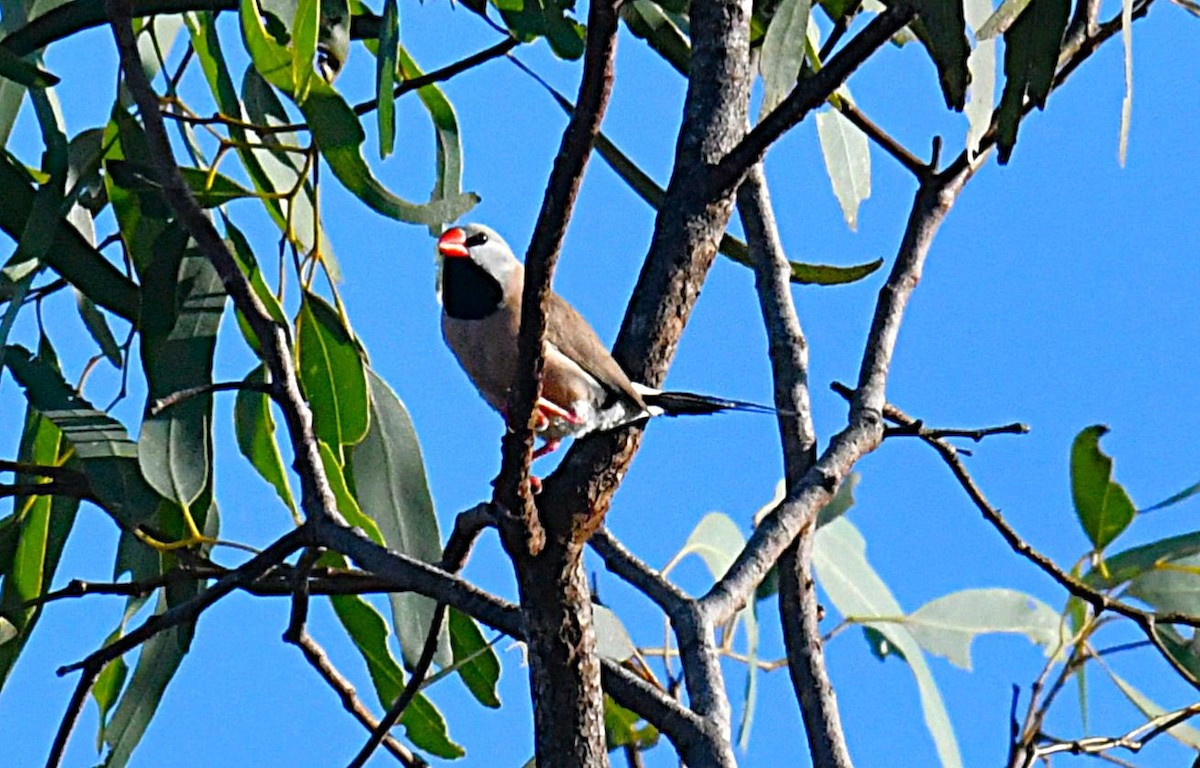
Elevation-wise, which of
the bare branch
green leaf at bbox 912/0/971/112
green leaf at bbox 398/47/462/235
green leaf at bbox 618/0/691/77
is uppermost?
green leaf at bbox 618/0/691/77

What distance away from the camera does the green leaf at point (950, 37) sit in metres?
1.72

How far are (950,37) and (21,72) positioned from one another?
4.10 feet

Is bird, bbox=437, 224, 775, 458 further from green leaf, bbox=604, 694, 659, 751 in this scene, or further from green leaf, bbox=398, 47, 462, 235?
green leaf, bbox=604, 694, 659, 751

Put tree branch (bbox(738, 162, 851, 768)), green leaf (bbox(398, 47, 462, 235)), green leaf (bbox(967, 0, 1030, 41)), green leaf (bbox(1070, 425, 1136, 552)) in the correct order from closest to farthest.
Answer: green leaf (bbox(967, 0, 1030, 41)) < tree branch (bbox(738, 162, 851, 768)) < green leaf (bbox(1070, 425, 1136, 552)) < green leaf (bbox(398, 47, 462, 235))

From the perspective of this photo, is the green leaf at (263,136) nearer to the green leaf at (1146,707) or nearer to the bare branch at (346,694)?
the bare branch at (346,694)

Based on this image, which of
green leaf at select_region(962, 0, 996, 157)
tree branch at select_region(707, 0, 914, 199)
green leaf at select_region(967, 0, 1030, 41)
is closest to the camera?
green leaf at select_region(967, 0, 1030, 41)

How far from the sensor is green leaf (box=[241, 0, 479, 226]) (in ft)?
6.84

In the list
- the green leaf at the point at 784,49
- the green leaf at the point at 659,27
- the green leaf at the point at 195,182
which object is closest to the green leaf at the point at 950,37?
the green leaf at the point at 784,49

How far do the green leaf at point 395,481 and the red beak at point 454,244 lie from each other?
0.34m

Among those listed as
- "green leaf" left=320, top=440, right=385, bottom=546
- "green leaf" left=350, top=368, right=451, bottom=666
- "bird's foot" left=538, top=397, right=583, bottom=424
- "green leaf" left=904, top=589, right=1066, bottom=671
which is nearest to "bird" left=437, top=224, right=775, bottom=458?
"bird's foot" left=538, top=397, right=583, bottom=424

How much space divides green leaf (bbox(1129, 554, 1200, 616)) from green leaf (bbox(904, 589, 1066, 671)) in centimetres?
15

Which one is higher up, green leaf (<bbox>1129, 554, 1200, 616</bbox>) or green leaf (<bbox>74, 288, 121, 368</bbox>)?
green leaf (<bbox>74, 288, 121, 368</bbox>)

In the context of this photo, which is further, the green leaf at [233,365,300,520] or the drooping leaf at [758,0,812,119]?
the green leaf at [233,365,300,520]

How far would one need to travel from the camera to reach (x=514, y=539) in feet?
5.38
